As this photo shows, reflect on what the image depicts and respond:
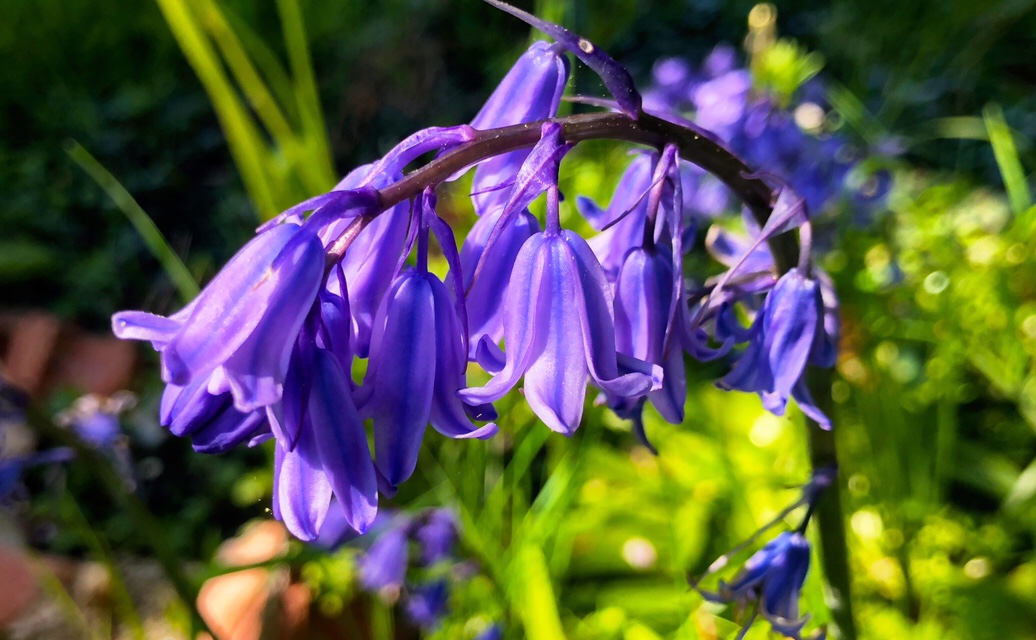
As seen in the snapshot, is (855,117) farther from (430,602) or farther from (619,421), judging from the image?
(430,602)

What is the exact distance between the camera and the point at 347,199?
0.52m

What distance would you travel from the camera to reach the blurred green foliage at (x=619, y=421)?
1.54 m

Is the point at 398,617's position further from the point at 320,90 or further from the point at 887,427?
the point at 320,90

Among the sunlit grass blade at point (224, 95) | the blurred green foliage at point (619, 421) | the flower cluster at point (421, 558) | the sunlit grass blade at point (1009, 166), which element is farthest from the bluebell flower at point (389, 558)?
the sunlit grass blade at point (1009, 166)

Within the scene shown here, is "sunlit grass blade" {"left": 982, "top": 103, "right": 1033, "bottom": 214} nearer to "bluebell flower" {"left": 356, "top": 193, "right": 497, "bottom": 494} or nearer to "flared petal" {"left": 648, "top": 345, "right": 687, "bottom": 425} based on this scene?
"flared petal" {"left": 648, "top": 345, "right": 687, "bottom": 425}

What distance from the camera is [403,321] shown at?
1.84 feet

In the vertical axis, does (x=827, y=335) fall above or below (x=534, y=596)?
above

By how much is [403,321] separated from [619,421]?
110 cm

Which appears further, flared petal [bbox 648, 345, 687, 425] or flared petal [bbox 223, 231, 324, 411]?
flared petal [bbox 648, 345, 687, 425]

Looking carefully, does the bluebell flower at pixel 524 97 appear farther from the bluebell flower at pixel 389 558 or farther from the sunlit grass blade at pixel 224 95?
the bluebell flower at pixel 389 558

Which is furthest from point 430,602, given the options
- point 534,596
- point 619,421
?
point 619,421

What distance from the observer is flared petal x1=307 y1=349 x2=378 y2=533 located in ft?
1.76

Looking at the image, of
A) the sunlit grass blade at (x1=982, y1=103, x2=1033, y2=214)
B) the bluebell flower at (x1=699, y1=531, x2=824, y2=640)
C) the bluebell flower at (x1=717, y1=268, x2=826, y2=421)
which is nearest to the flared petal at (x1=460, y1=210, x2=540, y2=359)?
the bluebell flower at (x1=717, y1=268, x2=826, y2=421)

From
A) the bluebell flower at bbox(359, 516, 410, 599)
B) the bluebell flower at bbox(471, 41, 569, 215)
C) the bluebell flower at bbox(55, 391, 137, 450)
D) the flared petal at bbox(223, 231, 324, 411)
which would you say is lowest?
the bluebell flower at bbox(359, 516, 410, 599)
